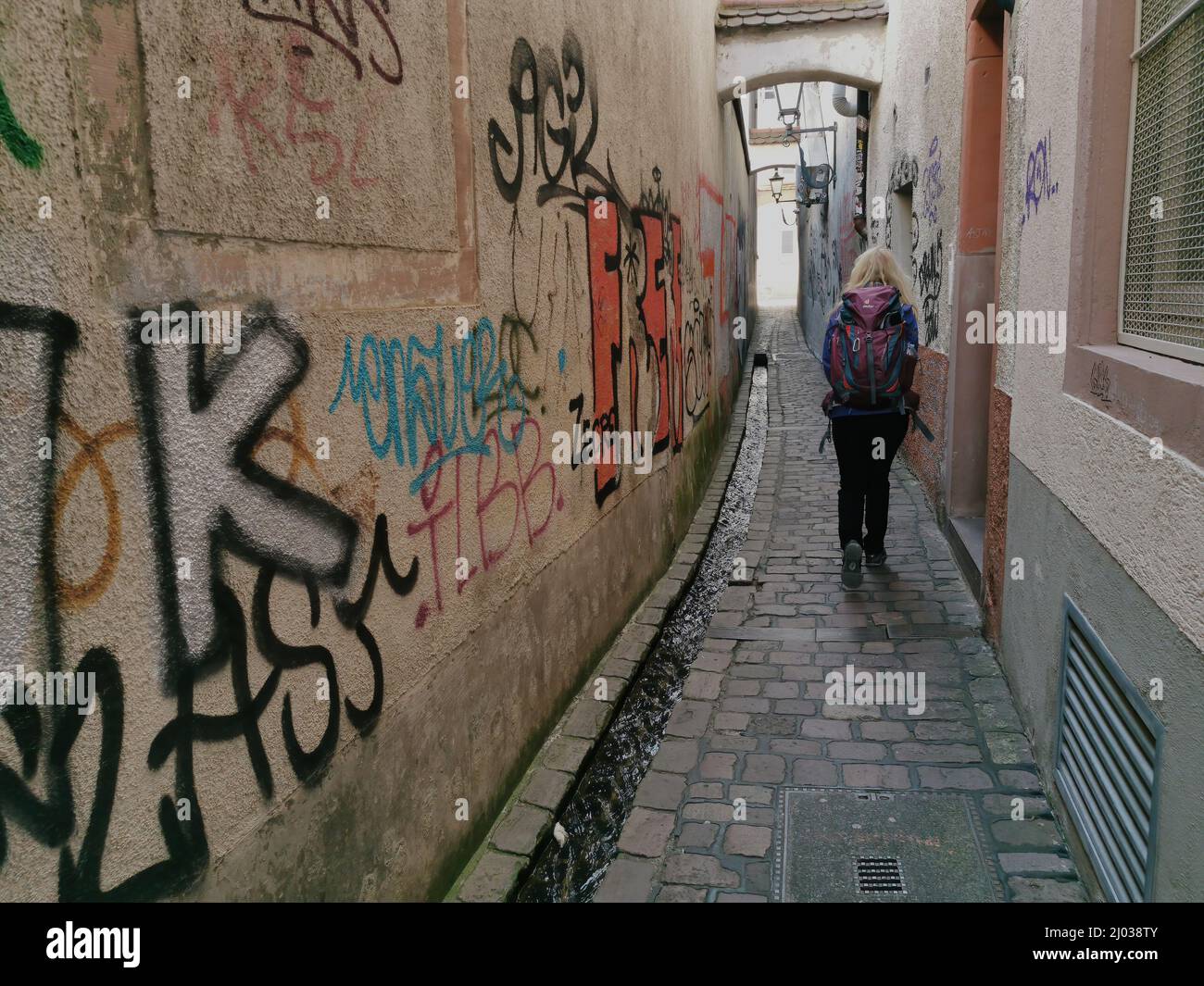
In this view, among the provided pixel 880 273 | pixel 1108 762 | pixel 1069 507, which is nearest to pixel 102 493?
pixel 1108 762

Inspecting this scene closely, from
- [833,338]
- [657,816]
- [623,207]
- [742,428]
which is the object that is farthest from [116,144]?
[742,428]

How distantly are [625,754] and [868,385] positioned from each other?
2854mm

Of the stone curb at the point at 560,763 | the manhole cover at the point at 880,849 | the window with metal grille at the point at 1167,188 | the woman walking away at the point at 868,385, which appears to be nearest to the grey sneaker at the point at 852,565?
the woman walking away at the point at 868,385

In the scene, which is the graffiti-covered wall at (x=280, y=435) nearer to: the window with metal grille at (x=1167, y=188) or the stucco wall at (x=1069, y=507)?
the stucco wall at (x=1069, y=507)

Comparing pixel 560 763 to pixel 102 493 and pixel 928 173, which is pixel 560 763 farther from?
pixel 928 173

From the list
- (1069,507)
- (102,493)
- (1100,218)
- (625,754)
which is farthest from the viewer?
(625,754)

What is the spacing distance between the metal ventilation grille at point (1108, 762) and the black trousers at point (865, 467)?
9.23 ft

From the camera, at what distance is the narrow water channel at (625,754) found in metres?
3.50

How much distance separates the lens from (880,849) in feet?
11.4

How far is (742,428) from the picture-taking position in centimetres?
1291

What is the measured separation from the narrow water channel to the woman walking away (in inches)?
43.1

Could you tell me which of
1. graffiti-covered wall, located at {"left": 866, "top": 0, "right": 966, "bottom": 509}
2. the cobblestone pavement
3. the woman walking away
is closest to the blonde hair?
the woman walking away

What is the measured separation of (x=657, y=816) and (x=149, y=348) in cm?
269

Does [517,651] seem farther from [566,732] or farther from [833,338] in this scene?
[833,338]
